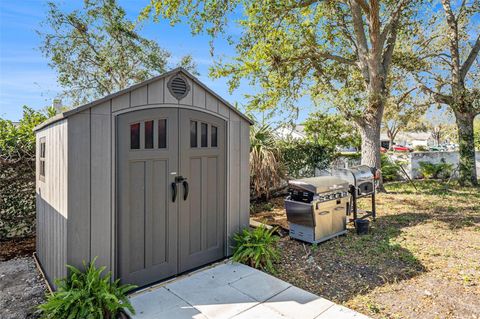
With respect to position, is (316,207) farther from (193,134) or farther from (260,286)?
(193,134)

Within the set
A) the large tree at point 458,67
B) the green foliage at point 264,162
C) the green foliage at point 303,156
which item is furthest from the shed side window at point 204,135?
the large tree at point 458,67

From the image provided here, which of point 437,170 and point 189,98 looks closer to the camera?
point 189,98

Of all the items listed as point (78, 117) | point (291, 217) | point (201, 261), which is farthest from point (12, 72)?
point (291, 217)

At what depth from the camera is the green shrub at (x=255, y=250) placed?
3578mm

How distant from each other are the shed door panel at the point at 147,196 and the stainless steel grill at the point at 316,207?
80.6 inches

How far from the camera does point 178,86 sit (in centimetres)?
318

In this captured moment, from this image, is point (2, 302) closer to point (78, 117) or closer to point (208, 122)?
point (78, 117)

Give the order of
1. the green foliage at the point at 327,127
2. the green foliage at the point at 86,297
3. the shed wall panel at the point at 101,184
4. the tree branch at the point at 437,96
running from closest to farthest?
the green foliage at the point at 86,297
the shed wall panel at the point at 101,184
the green foliage at the point at 327,127
the tree branch at the point at 437,96

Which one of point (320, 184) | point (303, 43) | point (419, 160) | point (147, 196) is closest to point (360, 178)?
point (320, 184)

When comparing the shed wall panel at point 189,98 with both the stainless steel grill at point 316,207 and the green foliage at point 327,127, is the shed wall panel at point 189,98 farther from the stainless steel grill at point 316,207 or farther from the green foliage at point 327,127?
the green foliage at point 327,127

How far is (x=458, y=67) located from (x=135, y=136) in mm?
12078

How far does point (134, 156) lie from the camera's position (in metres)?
2.88

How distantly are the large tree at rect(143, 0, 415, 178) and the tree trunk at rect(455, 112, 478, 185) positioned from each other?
424 centimetres

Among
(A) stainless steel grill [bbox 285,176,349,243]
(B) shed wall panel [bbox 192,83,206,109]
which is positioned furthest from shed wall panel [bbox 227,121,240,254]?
(A) stainless steel grill [bbox 285,176,349,243]
